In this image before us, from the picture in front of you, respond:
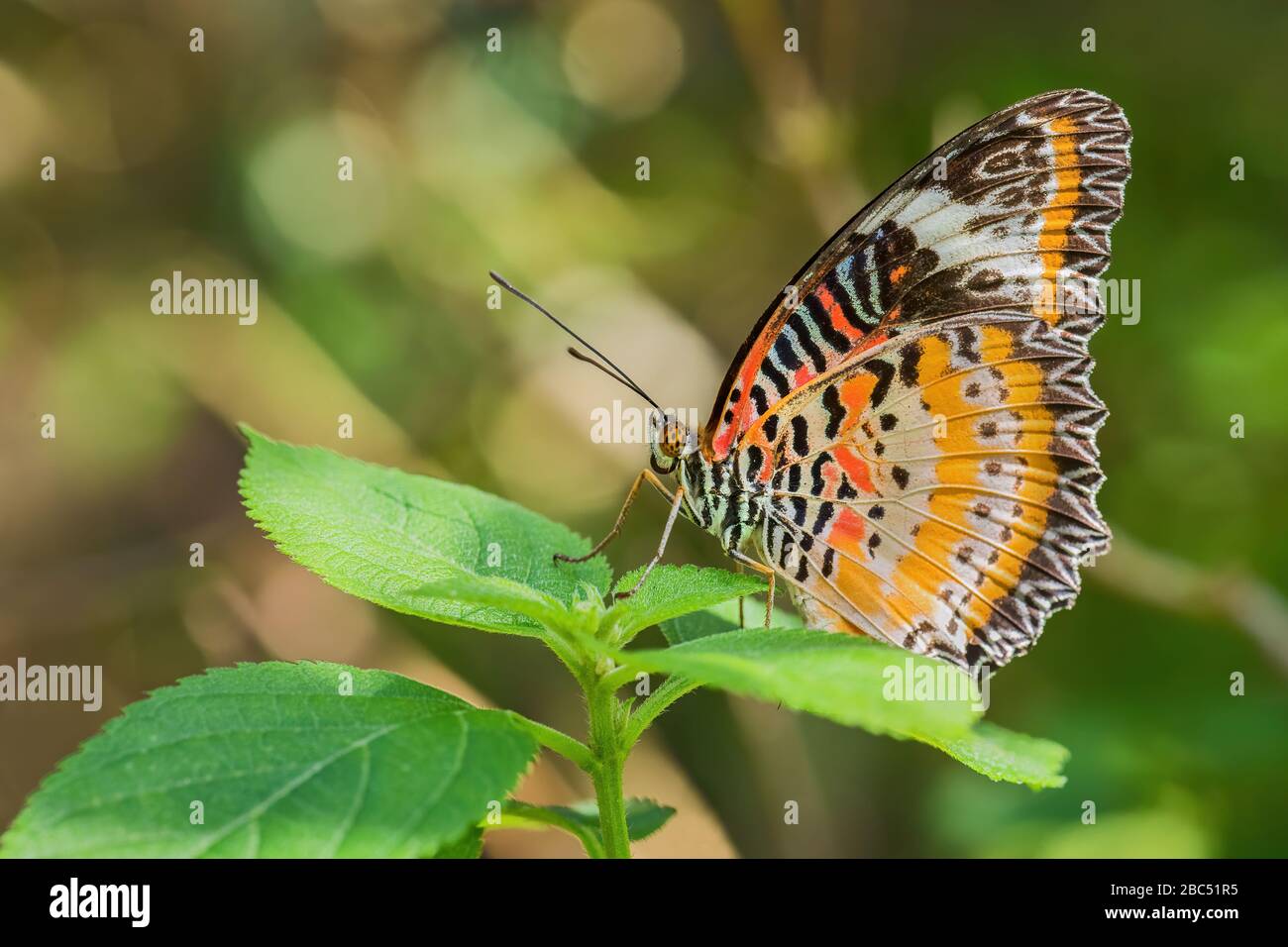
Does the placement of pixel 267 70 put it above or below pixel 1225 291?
above

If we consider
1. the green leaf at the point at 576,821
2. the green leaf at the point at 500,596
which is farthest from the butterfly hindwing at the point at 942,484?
the green leaf at the point at 500,596

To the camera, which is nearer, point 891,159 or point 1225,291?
point 1225,291

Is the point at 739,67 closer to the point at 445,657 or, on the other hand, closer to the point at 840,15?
the point at 840,15

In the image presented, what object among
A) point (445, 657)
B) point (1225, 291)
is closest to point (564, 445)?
point (445, 657)

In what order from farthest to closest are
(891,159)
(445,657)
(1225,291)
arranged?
(891,159)
(445,657)
(1225,291)

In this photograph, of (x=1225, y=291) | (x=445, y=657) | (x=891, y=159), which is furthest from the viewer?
(x=891, y=159)

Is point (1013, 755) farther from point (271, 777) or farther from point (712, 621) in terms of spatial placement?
point (271, 777)

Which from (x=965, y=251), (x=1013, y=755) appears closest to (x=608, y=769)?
(x=1013, y=755)
